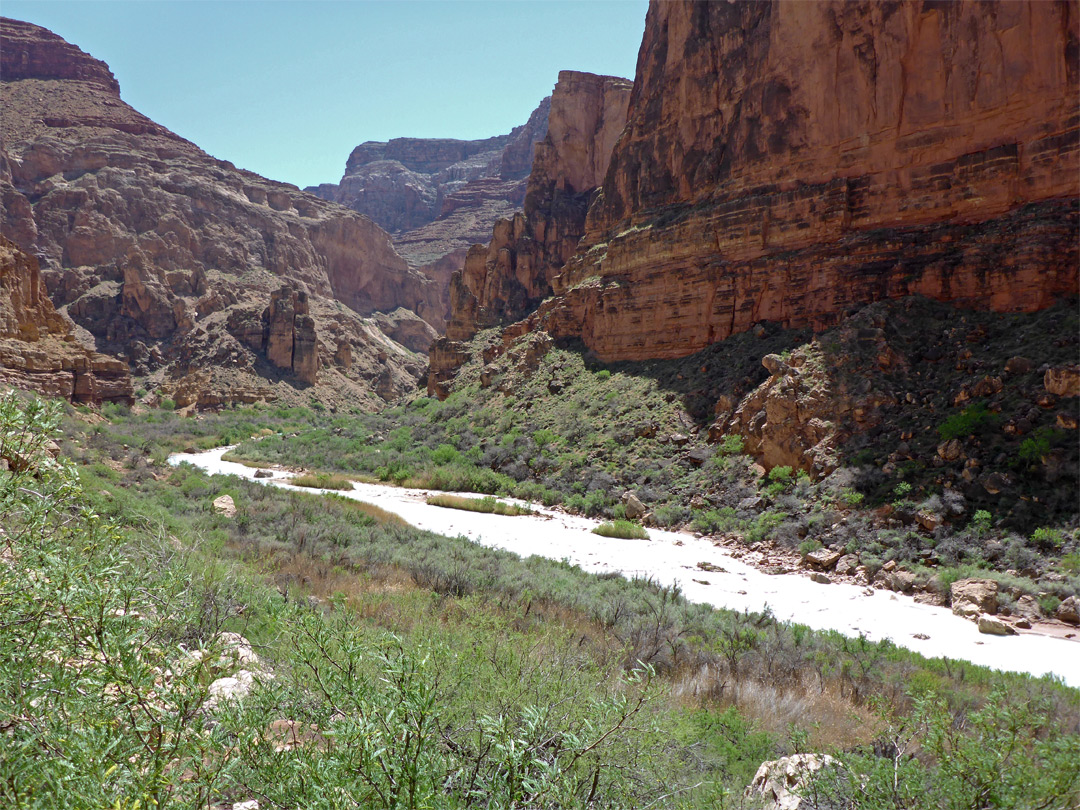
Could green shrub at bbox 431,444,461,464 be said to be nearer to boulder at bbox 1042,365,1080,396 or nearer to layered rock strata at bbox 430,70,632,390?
layered rock strata at bbox 430,70,632,390

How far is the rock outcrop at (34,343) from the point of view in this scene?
26.0 meters

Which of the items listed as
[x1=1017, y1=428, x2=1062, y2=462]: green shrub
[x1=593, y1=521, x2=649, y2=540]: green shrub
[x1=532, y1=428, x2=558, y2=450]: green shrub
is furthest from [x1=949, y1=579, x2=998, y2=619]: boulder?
[x1=532, y1=428, x2=558, y2=450]: green shrub

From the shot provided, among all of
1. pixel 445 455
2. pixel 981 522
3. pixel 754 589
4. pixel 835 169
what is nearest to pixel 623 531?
pixel 754 589

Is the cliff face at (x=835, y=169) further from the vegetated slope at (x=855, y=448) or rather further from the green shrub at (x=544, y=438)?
the green shrub at (x=544, y=438)

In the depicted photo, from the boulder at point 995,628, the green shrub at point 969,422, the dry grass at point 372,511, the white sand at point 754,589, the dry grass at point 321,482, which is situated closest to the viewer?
the white sand at point 754,589

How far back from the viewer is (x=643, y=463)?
19.3 metres

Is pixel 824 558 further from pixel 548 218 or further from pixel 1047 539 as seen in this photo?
pixel 548 218

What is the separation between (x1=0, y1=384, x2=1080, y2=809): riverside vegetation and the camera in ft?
6.50

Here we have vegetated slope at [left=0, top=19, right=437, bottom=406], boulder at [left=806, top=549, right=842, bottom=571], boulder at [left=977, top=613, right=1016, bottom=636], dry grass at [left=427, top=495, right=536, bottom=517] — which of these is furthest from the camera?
→ vegetated slope at [left=0, top=19, right=437, bottom=406]

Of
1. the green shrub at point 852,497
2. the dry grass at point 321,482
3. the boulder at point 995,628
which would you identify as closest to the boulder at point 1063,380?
the green shrub at point 852,497

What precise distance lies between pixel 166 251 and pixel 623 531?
199 feet

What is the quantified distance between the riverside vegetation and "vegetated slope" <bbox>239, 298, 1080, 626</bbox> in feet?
15.8

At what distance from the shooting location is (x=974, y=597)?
9125mm

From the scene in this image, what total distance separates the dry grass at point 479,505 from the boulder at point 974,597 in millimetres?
11733
